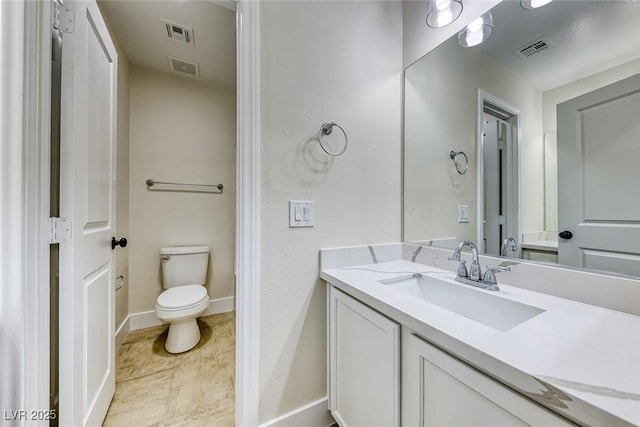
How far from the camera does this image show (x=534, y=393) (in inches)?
16.1

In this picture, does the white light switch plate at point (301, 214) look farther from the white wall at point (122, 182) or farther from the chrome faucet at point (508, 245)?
the white wall at point (122, 182)

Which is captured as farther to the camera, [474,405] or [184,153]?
[184,153]

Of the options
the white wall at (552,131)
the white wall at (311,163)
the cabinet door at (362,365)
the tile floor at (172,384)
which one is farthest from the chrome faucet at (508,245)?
the tile floor at (172,384)

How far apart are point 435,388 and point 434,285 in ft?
1.63

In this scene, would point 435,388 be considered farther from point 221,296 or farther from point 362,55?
point 221,296

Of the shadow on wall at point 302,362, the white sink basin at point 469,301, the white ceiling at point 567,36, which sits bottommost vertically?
the shadow on wall at point 302,362

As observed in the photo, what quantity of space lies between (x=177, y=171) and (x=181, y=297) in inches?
46.2

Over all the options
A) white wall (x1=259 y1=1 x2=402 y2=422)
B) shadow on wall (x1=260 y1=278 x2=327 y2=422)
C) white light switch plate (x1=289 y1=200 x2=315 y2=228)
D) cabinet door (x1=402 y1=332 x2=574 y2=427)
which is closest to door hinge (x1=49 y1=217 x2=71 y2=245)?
white wall (x1=259 y1=1 x2=402 y2=422)

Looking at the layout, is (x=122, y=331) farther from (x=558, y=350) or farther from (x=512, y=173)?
(x=512, y=173)

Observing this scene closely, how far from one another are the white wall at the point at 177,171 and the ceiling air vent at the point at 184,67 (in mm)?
82

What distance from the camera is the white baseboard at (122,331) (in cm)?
178

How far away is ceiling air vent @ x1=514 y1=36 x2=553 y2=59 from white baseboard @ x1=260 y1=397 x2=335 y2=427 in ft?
5.85

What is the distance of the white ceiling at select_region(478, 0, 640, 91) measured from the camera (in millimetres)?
733

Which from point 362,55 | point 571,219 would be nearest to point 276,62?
point 362,55
